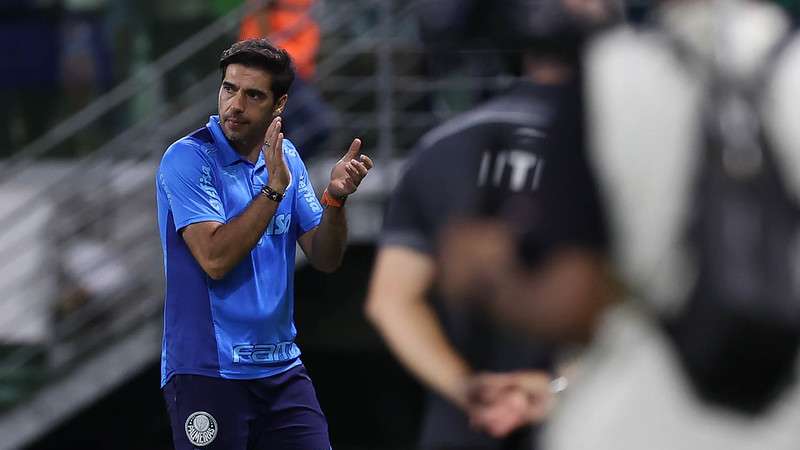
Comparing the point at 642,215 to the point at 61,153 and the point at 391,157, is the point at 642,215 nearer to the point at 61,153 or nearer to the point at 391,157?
the point at 391,157

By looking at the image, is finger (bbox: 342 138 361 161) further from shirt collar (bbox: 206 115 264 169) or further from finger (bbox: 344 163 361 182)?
shirt collar (bbox: 206 115 264 169)

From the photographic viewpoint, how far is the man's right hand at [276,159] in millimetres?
5477

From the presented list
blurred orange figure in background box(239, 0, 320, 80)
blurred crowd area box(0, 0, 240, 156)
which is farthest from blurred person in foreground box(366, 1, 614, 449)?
blurred crowd area box(0, 0, 240, 156)

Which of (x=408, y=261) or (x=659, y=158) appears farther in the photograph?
(x=408, y=261)

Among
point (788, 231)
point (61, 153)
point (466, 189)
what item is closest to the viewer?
point (788, 231)

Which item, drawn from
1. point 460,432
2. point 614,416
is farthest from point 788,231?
point 460,432

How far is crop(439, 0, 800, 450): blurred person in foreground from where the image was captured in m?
3.16

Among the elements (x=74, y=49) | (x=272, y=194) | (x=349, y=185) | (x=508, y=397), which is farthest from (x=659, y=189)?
(x=74, y=49)

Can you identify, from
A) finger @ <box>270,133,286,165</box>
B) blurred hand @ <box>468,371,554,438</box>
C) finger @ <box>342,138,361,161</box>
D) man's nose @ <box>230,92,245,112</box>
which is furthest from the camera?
man's nose @ <box>230,92,245,112</box>

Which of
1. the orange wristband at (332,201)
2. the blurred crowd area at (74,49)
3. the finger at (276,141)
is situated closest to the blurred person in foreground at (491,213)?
the finger at (276,141)

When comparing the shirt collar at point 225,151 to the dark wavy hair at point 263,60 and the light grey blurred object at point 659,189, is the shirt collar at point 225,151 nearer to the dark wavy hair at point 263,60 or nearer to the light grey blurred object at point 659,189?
the dark wavy hair at point 263,60

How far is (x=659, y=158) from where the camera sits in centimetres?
327

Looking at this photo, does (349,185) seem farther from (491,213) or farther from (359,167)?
(491,213)

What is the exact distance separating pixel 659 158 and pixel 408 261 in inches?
36.9
